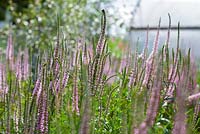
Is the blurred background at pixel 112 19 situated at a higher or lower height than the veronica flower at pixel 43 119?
lower

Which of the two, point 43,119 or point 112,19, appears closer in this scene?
point 43,119

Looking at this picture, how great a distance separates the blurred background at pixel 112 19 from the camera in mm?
5629

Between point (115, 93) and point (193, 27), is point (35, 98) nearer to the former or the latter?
point (115, 93)

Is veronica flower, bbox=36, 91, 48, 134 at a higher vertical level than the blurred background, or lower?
higher

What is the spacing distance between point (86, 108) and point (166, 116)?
3.89 ft

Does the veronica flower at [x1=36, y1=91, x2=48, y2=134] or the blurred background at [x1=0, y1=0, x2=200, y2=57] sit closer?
the veronica flower at [x1=36, y1=91, x2=48, y2=134]

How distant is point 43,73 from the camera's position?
1.42 m

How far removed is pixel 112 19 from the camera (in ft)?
21.3

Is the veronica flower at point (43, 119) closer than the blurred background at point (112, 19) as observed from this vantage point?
Yes

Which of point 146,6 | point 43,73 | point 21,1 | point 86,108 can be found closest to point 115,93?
point 43,73

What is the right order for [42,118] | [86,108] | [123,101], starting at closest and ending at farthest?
[86,108] → [42,118] → [123,101]

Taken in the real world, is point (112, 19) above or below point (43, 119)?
below

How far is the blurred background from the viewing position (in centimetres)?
563

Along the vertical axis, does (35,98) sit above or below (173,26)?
above
